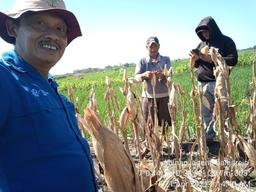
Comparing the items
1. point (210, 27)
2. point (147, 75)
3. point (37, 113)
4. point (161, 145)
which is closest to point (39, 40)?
point (37, 113)

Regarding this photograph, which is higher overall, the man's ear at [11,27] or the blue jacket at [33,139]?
the man's ear at [11,27]


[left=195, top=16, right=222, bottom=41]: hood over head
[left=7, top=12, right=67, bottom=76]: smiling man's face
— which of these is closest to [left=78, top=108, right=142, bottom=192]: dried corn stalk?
[left=7, top=12, right=67, bottom=76]: smiling man's face

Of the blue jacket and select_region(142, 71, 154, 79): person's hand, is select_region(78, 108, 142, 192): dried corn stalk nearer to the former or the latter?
the blue jacket

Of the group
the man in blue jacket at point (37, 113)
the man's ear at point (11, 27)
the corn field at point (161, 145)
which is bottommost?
the corn field at point (161, 145)

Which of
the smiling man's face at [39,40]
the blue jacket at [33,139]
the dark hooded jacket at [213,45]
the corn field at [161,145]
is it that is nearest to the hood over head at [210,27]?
the dark hooded jacket at [213,45]

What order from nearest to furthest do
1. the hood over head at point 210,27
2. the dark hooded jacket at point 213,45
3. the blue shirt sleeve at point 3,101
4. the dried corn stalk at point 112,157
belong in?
the blue shirt sleeve at point 3,101, the dried corn stalk at point 112,157, the dark hooded jacket at point 213,45, the hood over head at point 210,27

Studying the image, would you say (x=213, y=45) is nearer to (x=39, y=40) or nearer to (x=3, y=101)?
(x=39, y=40)

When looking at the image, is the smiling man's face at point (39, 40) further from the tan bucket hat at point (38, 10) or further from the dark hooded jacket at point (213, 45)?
the dark hooded jacket at point (213, 45)

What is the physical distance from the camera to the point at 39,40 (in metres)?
1.29

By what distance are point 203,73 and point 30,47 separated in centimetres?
294

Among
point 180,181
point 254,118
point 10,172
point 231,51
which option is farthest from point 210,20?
point 10,172

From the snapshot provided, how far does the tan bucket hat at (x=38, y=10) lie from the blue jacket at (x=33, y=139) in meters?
0.15

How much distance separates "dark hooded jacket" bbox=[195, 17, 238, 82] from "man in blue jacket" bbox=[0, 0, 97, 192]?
262 cm

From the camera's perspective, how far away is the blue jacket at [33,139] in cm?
112
